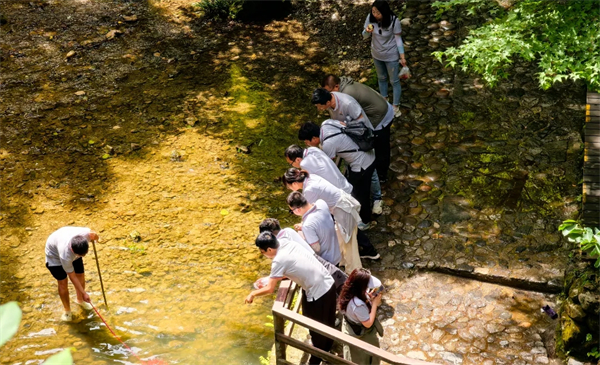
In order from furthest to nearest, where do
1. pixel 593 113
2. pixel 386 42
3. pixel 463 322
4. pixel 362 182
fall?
pixel 386 42
pixel 593 113
pixel 362 182
pixel 463 322

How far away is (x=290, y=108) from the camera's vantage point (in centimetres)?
1045

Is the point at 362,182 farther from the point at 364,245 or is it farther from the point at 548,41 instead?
the point at 548,41

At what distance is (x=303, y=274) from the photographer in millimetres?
5363

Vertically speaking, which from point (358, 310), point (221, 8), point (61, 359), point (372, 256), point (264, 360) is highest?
point (61, 359)

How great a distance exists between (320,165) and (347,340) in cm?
219

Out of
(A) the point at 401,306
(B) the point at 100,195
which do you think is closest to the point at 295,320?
(A) the point at 401,306

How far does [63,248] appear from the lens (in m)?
6.70

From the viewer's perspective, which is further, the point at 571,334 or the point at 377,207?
the point at 377,207

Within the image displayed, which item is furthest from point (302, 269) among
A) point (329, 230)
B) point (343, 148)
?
point (343, 148)

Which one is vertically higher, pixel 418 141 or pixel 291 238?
pixel 291 238

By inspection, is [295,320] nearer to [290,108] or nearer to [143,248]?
[143,248]

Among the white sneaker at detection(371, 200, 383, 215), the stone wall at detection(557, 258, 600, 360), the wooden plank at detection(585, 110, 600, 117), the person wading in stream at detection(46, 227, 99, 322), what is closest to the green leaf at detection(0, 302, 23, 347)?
the stone wall at detection(557, 258, 600, 360)

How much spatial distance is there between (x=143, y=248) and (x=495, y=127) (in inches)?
213

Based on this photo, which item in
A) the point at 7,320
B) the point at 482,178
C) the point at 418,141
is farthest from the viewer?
the point at 418,141
